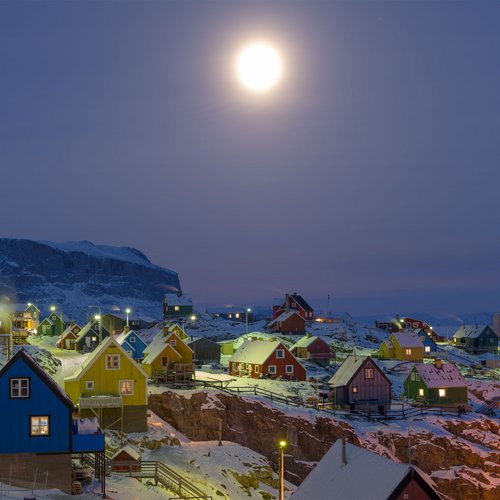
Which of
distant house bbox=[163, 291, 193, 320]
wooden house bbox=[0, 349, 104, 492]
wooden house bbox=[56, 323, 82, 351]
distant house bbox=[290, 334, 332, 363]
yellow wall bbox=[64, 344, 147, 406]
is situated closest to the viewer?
wooden house bbox=[0, 349, 104, 492]

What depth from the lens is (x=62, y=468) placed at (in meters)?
38.9

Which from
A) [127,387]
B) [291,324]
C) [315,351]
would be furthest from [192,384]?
[291,324]

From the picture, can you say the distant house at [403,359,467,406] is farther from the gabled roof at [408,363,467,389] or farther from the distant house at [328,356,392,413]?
the distant house at [328,356,392,413]

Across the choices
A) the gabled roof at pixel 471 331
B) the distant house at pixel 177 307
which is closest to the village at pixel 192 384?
the gabled roof at pixel 471 331

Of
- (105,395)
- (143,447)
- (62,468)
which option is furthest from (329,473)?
(105,395)

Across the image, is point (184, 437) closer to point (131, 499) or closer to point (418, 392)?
point (131, 499)

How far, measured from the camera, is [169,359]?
77.9 metres

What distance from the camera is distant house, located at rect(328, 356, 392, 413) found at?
250 ft

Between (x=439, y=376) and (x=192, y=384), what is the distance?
31.6m

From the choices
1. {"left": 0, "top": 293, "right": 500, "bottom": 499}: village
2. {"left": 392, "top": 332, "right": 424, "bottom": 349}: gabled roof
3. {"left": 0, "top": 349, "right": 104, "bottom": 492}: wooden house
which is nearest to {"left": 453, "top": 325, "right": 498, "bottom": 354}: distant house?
{"left": 0, "top": 293, "right": 500, "bottom": 499}: village

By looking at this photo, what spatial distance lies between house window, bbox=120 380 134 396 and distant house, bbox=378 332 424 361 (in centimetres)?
6472

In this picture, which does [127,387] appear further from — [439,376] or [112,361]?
[439,376]

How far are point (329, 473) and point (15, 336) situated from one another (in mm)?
74678

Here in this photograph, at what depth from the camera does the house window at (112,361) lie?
57719 mm
